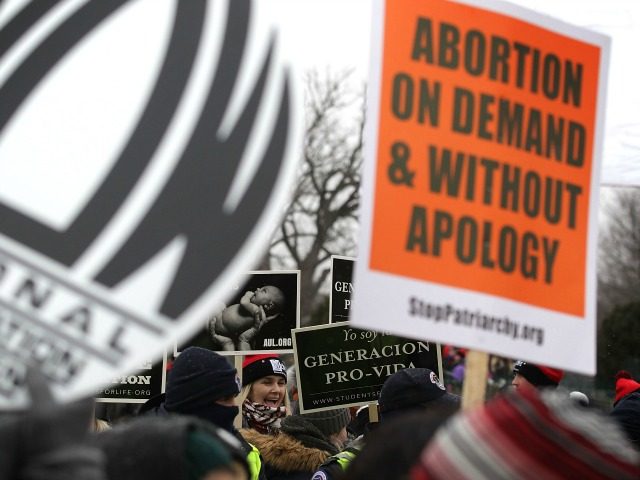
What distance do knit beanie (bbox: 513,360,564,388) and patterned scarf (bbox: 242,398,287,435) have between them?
4.72ft

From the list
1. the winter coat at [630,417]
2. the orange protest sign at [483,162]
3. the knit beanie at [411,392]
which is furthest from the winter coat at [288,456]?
the orange protest sign at [483,162]

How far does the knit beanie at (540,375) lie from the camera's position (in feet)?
21.2

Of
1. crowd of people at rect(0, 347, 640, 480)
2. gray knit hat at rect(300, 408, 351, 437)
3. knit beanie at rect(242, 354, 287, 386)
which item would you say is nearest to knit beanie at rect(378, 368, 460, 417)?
gray knit hat at rect(300, 408, 351, 437)

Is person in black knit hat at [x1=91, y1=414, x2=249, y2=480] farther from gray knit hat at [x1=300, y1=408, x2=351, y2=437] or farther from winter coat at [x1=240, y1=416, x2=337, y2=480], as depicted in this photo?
gray knit hat at [x1=300, y1=408, x2=351, y2=437]

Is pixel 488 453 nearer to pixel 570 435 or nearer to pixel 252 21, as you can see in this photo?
pixel 570 435

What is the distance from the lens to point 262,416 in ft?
23.4

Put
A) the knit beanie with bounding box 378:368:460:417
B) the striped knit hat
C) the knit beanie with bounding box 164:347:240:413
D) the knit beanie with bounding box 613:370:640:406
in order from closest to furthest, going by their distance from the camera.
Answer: the striped knit hat < the knit beanie with bounding box 164:347:240:413 < the knit beanie with bounding box 378:368:460:417 < the knit beanie with bounding box 613:370:640:406

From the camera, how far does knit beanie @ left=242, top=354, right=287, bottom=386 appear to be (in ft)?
23.3

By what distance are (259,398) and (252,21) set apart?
17.0ft

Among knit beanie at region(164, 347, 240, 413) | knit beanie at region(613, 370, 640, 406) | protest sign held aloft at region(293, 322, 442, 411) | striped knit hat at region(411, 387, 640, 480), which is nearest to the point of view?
striped knit hat at region(411, 387, 640, 480)

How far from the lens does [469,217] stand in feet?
10.3

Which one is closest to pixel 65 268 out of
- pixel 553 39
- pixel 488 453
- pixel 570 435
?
pixel 488 453

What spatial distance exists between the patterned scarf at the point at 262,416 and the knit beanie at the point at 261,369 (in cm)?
15

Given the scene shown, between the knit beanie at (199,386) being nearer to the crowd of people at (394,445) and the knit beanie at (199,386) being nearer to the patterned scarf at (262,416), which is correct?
the crowd of people at (394,445)
